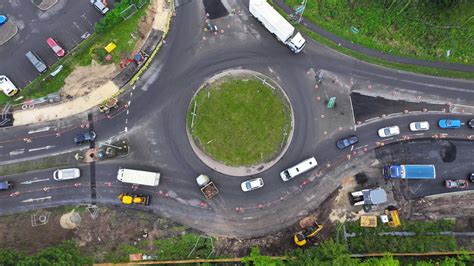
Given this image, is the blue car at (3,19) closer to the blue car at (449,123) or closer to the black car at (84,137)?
the black car at (84,137)

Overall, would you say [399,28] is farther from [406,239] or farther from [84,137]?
[84,137]

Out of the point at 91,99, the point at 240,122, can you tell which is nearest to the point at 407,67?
the point at 240,122

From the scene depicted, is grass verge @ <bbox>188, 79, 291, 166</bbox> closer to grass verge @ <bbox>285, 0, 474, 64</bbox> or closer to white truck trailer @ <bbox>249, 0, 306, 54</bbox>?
white truck trailer @ <bbox>249, 0, 306, 54</bbox>

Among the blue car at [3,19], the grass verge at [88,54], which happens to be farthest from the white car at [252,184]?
the blue car at [3,19]

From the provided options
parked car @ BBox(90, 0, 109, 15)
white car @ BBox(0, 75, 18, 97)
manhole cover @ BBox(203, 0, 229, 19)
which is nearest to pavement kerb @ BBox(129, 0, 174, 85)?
manhole cover @ BBox(203, 0, 229, 19)

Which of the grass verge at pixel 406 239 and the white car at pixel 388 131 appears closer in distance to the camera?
the grass verge at pixel 406 239

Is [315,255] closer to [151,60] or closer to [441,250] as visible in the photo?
[441,250]
